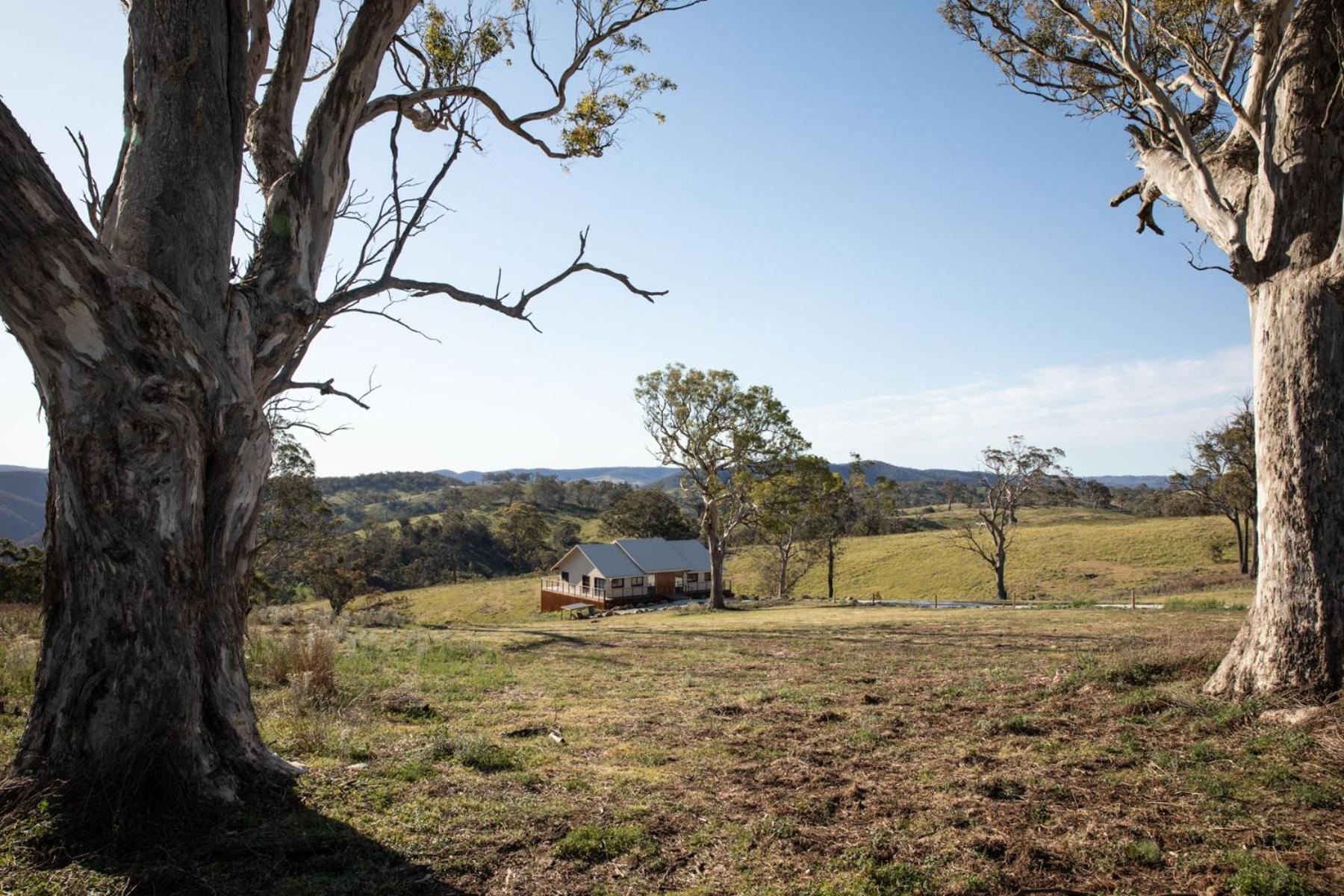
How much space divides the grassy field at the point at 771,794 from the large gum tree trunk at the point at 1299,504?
50 cm

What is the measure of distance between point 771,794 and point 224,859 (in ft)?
10.1

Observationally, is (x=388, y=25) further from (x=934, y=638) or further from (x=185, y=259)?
(x=934, y=638)

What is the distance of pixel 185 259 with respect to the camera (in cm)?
479

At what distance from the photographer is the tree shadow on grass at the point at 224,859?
3.38 m

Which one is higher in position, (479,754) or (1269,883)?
(1269,883)

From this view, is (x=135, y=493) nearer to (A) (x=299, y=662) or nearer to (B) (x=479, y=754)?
(B) (x=479, y=754)

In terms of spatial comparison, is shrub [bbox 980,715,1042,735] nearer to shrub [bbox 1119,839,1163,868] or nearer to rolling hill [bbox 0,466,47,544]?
shrub [bbox 1119,839,1163,868]

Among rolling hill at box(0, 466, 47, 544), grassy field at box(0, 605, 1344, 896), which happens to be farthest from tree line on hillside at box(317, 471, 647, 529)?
grassy field at box(0, 605, 1344, 896)

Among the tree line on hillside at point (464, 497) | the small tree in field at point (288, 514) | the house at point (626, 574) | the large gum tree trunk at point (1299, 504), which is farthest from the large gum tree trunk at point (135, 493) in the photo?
the tree line on hillside at point (464, 497)

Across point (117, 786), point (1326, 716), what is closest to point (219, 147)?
point (117, 786)

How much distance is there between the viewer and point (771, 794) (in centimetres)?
473

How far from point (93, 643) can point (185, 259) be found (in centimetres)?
242

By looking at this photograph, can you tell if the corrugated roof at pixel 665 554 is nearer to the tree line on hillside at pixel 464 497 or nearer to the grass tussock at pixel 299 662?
the grass tussock at pixel 299 662

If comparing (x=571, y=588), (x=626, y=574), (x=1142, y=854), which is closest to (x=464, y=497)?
(x=571, y=588)
